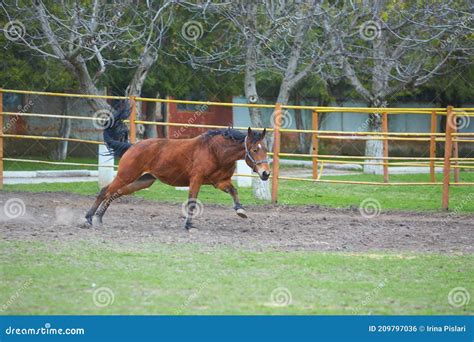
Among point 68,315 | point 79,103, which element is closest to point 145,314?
point 68,315

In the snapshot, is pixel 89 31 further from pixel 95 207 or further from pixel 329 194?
pixel 329 194

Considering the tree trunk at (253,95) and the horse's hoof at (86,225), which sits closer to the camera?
the horse's hoof at (86,225)

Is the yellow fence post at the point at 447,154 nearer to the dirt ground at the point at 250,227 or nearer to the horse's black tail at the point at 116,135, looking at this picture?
the dirt ground at the point at 250,227

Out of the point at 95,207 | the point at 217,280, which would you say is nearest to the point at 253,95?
the point at 95,207

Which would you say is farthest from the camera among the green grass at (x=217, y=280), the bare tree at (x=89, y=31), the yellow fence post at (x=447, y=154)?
the bare tree at (x=89, y=31)

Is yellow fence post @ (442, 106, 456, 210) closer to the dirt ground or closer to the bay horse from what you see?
the dirt ground

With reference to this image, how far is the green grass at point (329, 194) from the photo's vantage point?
53.7ft

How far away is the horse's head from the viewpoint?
1213cm

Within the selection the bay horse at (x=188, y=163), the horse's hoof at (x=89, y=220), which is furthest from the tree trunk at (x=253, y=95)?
the horse's hoof at (x=89, y=220)

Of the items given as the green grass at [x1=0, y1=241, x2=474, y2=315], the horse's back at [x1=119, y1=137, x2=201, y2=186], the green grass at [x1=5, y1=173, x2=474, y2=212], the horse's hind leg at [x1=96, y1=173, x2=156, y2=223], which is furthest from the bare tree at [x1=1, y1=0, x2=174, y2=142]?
the green grass at [x1=0, y1=241, x2=474, y2=315]

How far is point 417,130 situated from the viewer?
108 feet

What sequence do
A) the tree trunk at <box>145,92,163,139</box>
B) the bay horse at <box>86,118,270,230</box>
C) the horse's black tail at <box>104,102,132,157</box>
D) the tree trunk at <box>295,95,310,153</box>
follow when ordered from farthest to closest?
the tree trunk at <box>295,95,310,153</box> < the tree trunk at <box>145,92,163,139</box> < the horse's black tail at <box>104,102,132,157</box> < the bay horse at <box>86,118,270,230</box>

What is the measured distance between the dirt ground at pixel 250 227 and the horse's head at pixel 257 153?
892mm

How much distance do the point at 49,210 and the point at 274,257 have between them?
5.50 metres
